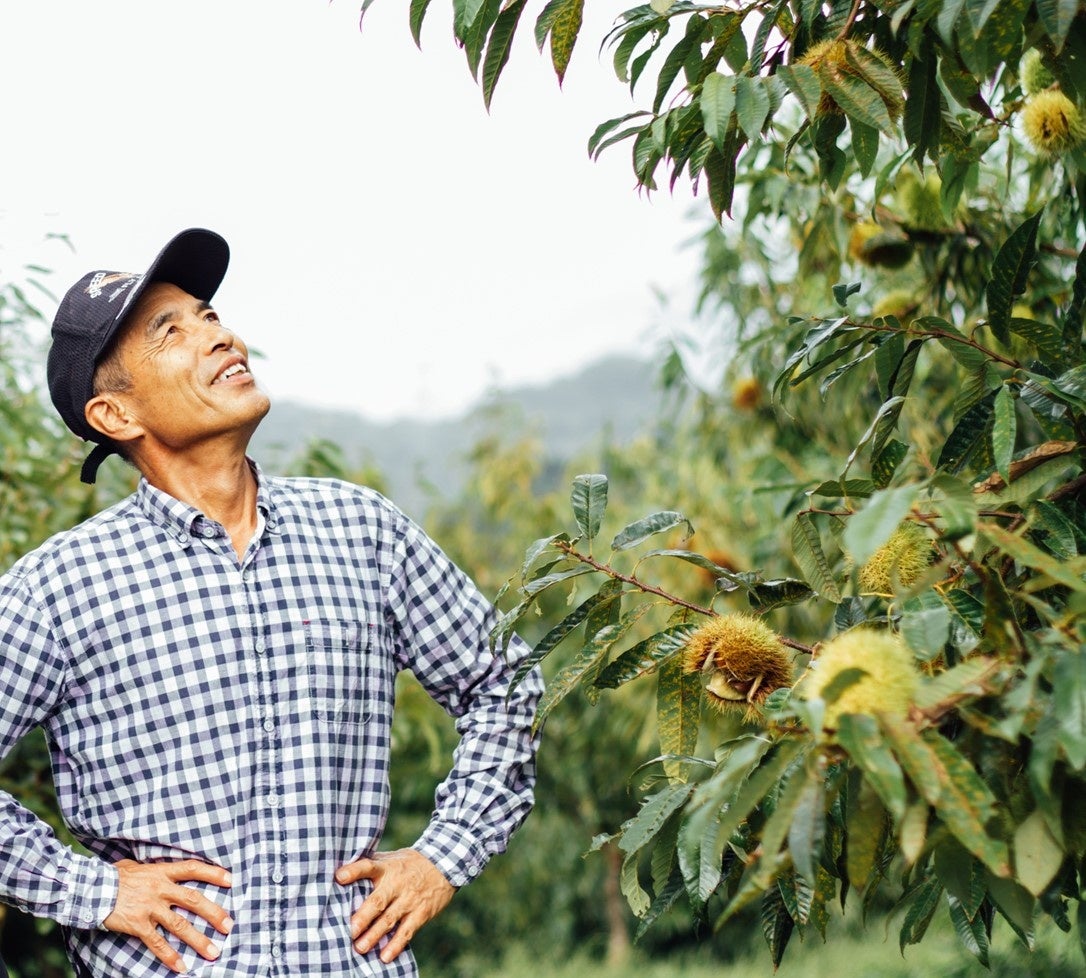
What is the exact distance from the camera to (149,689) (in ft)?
4.88

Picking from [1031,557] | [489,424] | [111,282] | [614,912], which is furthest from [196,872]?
[614,912]

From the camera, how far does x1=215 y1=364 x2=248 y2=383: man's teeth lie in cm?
162

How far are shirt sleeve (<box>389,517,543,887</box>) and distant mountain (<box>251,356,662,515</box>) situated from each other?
3.17 meters

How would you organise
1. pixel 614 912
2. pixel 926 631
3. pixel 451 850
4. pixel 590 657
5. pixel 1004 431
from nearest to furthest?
pixel 926 631
pixel 1004 431
pixel 590 657
pixel 451 850
pixel 614 912

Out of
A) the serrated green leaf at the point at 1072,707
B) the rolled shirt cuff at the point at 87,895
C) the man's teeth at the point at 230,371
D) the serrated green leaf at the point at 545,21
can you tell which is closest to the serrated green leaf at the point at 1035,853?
the serrated green leaf at the point at 1072,707

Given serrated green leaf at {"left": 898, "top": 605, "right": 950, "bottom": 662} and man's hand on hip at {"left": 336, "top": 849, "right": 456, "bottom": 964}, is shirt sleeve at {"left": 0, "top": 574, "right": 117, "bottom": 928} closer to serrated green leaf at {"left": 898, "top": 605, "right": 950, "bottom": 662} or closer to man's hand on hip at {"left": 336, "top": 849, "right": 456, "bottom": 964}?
man's hand on hip at {"left": 336, "top": 849, "right": 456, "bottom": 964}

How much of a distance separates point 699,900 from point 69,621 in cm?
76

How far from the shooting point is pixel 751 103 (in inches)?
47.3

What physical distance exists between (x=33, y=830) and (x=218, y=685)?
10.2 inches

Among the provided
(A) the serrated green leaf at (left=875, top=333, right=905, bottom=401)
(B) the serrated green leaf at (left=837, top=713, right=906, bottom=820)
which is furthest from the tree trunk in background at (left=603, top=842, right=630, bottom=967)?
(B) the serrated green leaf at (left=837, top=713, right=906, bottom=820)

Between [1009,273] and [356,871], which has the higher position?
[1009,273]

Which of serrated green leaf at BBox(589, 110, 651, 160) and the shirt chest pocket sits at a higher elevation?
serrated green leaf at BBox(589, 110, 651, 160)

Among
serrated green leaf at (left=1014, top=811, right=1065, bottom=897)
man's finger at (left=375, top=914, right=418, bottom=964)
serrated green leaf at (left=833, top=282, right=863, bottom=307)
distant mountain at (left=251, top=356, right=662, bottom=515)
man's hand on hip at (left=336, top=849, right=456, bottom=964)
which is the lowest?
distant mountain at (left=251, top=356, right=662, bottom=515)

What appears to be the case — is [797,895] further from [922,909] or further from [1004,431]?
[1004,431]
